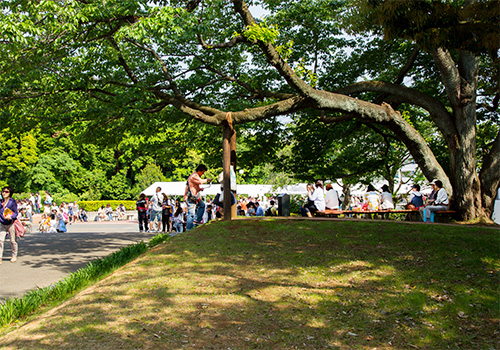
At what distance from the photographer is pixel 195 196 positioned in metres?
11.7

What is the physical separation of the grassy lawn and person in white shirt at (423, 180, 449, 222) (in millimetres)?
3289

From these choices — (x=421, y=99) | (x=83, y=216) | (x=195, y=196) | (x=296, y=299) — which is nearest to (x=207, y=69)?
(x=195, y=196)

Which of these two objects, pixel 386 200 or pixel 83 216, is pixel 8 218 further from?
pixel 83 216

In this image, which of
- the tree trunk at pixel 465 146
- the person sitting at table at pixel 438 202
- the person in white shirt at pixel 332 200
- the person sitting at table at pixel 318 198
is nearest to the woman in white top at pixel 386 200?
the person in white shirt at pixel 332 200

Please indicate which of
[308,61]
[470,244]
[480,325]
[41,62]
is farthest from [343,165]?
[480,325]

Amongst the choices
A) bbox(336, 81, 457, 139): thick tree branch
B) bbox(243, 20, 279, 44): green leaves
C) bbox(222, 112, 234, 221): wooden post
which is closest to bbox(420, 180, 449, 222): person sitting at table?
bbox(336, 81, 457, 139): thick tree branch

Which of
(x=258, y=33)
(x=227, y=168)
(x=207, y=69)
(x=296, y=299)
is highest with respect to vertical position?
(x=207, y=69)

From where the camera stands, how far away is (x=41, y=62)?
1029cm

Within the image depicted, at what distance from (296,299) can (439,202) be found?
7.70 meters

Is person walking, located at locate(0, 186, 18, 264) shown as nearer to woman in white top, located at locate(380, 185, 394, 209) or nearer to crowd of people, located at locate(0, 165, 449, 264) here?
crowd of people, located at locate(0, 165, 449, 264)

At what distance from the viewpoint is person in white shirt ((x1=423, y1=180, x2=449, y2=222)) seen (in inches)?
459

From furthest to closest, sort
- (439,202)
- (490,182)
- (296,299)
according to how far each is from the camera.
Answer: (439,202)
(490,182)
(296,299)

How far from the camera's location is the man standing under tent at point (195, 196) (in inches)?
450

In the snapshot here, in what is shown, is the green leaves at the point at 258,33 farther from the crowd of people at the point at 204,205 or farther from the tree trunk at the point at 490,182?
the tree trunk at the point at 490,182
